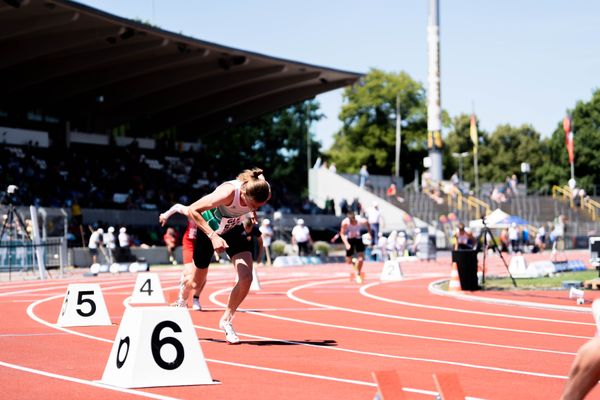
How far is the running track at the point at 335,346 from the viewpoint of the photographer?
840 centimetres

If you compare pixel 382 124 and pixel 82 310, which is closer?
pixel 82 310

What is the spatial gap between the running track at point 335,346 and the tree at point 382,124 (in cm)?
7407

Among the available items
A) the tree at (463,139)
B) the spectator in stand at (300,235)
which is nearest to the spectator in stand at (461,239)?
the spectator in stand at (300,235)

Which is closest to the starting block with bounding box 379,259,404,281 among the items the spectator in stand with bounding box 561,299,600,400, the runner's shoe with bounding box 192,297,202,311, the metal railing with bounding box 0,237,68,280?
the metal railing with bounding box 0,237,68,280

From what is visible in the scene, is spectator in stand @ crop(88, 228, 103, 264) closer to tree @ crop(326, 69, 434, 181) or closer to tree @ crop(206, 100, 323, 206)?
tree @ crop(206, 100, 323, 206)

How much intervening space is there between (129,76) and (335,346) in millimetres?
44745

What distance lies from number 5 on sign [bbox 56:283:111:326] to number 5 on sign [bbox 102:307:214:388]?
207 inches

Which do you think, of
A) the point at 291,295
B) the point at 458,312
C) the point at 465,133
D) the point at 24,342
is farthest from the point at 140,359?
the point at 465,133

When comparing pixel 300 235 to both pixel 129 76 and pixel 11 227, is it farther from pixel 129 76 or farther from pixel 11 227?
pixel 129 76

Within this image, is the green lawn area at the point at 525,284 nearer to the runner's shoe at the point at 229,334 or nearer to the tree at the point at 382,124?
the runner's shoe at the point at 229,334

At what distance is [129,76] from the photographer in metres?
54.7

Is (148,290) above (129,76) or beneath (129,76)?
beneath

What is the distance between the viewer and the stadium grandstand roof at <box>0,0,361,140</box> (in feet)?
147

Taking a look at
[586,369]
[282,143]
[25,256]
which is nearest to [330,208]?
[25,256]
